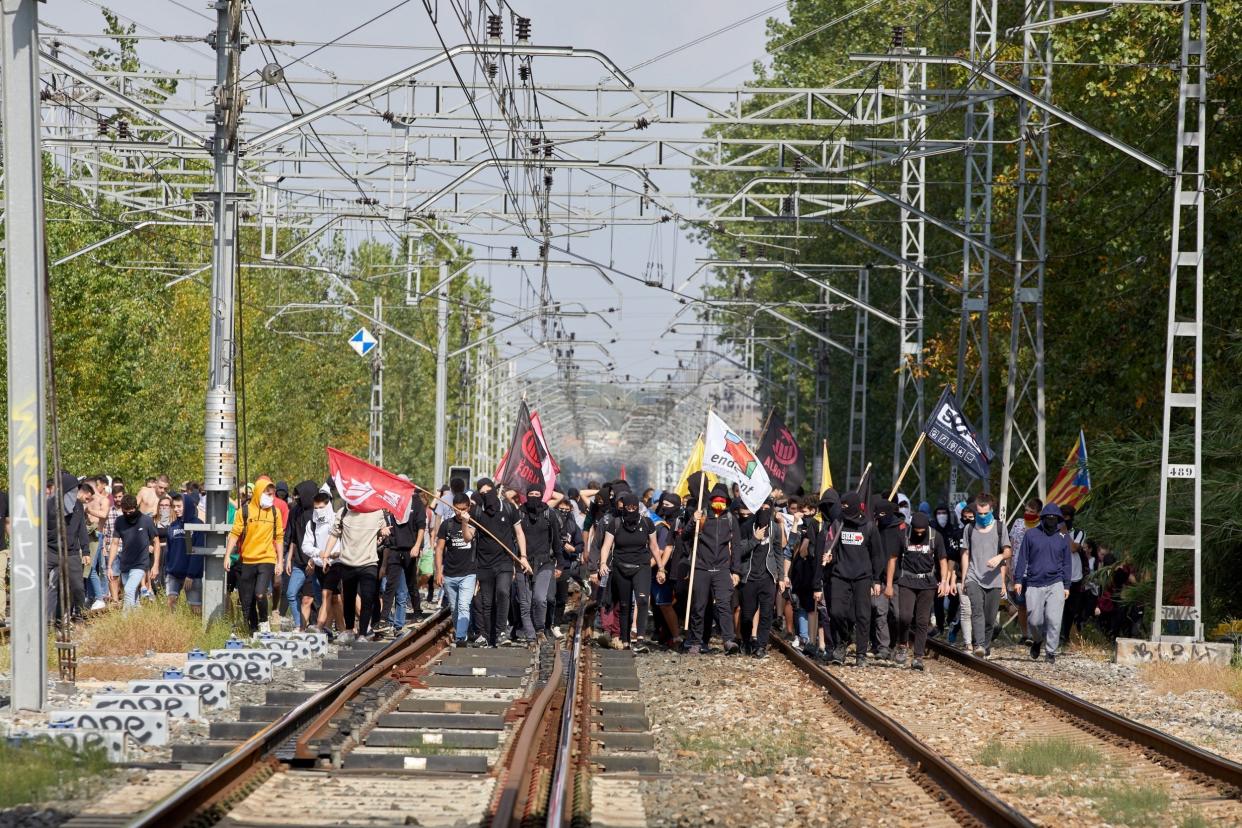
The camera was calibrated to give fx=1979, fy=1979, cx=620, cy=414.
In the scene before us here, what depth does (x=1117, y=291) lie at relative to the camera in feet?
115

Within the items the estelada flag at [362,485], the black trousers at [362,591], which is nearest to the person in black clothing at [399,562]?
the black trousers at [362,591]

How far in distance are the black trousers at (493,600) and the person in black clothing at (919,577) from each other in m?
4.09

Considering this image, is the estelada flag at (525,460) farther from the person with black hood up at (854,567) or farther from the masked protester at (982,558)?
the masked protester at (982,558)

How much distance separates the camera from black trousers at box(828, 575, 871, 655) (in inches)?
823

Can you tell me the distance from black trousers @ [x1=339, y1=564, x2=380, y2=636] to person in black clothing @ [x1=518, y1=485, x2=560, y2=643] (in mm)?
1674

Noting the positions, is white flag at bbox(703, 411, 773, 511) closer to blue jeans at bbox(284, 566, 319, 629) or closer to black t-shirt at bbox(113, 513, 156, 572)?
blue jeans at bbox(284, 566, 319, 629)

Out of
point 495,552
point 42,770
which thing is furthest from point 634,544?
point 42,770

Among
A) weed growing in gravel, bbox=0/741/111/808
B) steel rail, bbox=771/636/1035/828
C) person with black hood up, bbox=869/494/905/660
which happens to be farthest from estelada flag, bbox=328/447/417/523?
weed growing in gravel, bbox=0/741/111/808

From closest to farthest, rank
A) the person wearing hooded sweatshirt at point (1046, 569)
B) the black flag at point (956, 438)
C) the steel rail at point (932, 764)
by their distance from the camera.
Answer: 1. the steel rail at point (932, 764)
2. the person wearing hooded sweatshirt at point (1046, 569)
3. the black flag at point (956, 438)

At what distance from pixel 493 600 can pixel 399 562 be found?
2.61 m

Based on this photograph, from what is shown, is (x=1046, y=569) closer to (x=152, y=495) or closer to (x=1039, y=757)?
(x=1039, y=757)

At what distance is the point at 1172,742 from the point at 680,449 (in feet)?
432

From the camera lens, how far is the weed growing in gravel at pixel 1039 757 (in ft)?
43.1

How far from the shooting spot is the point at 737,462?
23797 mm
